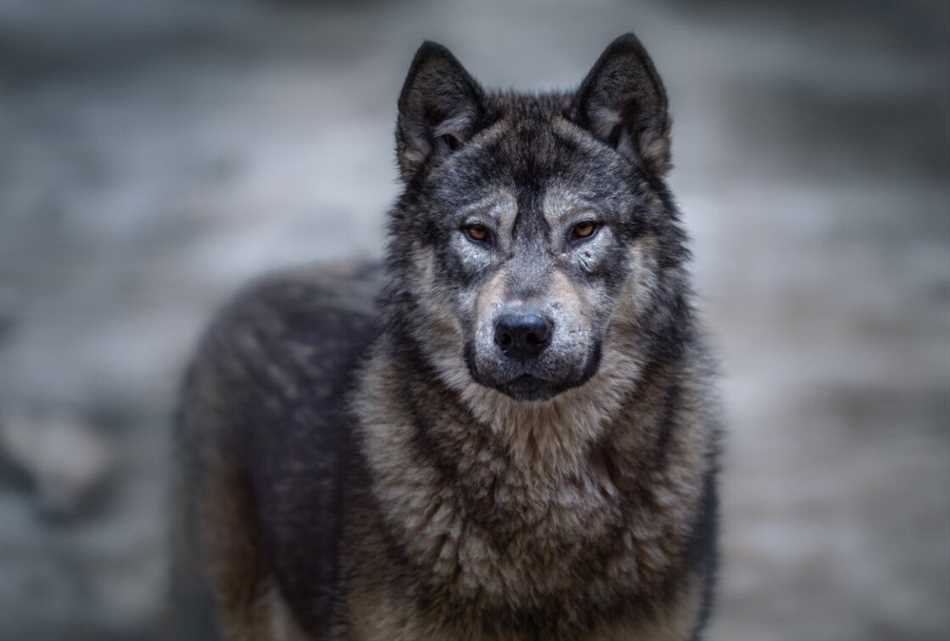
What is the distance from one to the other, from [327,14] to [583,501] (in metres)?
7.39

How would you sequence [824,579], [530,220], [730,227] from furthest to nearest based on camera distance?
[730,227]
[824,579]
[530,220]

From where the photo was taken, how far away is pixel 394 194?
976 cm

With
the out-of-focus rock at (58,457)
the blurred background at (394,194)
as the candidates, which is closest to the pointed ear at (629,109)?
the blurred background at (394,194)

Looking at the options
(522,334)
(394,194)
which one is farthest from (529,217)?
(394,194)

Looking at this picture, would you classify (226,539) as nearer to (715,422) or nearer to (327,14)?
(715,422)

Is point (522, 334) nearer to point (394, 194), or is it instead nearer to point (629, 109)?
point (629, 109)

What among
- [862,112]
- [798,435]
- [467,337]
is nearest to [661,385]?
[467,337]

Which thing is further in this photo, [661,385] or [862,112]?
[862,112]

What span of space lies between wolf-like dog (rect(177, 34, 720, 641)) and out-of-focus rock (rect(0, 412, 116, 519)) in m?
3.36

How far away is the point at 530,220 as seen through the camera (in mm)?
4090

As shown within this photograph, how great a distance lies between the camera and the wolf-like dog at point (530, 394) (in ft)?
13.5

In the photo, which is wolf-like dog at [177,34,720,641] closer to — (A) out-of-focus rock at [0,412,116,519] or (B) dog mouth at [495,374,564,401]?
(B) dog mouth at [495,374,564,401]

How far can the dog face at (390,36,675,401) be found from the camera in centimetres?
394

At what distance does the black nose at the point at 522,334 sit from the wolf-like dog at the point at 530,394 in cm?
1
